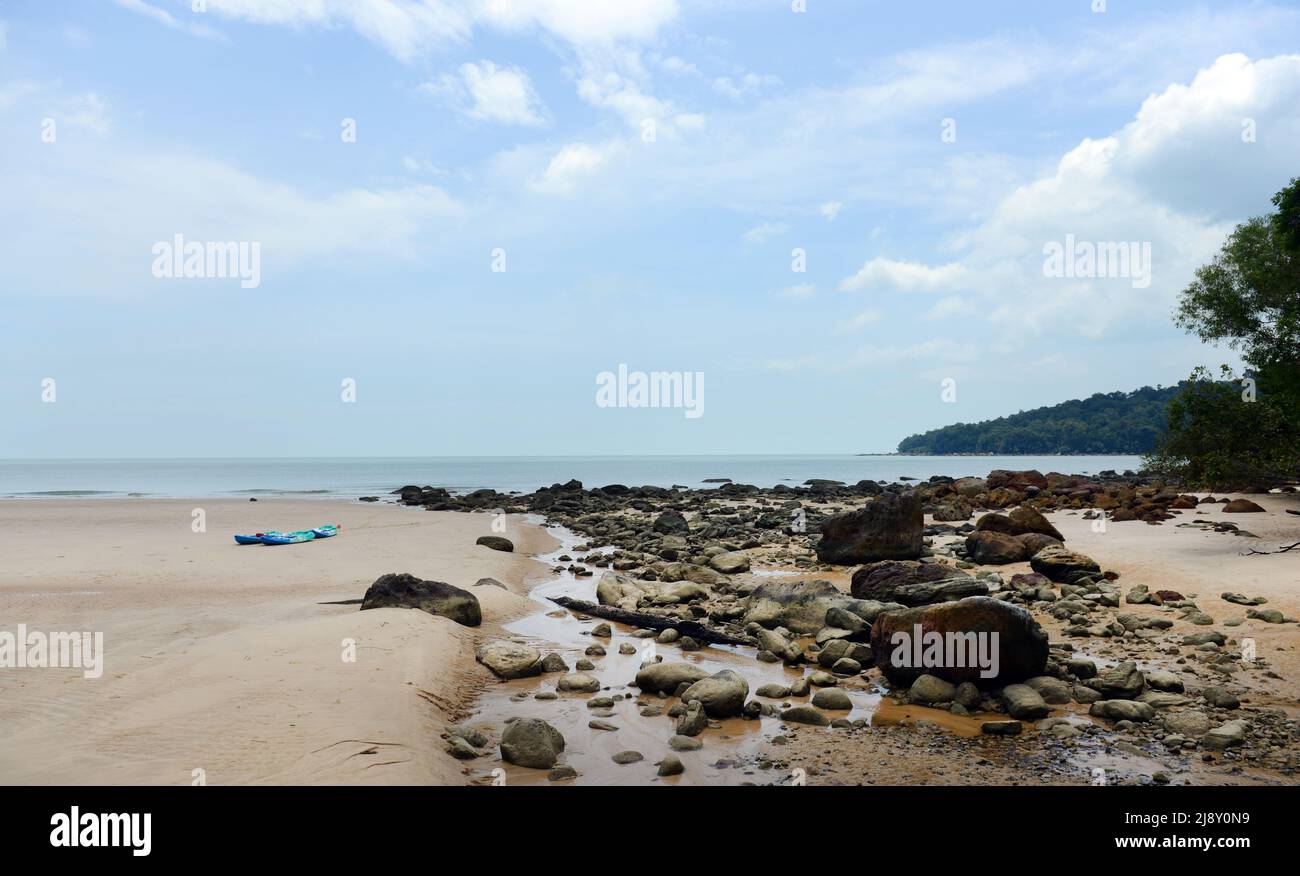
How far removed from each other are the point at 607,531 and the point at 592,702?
71.3 feet

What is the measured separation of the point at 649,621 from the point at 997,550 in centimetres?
967

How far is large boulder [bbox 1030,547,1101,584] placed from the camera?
50.1ft

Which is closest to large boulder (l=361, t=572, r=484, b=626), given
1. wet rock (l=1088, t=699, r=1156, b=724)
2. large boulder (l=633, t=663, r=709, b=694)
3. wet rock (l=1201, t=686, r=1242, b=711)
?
large boulder (l=633, t=663, r=709, b=694)

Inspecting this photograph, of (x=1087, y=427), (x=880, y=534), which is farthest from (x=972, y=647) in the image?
(x=1087, y=427)

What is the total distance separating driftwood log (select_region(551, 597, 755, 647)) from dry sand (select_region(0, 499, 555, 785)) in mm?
1010

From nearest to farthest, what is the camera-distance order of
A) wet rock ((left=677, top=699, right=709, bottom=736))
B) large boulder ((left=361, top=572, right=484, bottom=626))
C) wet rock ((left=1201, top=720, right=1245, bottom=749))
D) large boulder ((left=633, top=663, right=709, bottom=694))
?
wet rock ((left=1201, top=720, right=1245, bottom=749))
wet rock ((left=677, top=699, right=709, bottom=736))
large boulder ((left=633, top=663, right=709, bottom=694))
large boulder ((left=361, top=572, right=484, bottom=626))

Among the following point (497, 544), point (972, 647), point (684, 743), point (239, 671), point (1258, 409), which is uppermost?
point (1258, 409)

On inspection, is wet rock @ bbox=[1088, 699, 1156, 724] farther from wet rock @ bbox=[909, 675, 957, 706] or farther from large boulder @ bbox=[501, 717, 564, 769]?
large boulder @ bbox=[501, 717, 564, 769]

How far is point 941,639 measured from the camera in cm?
936

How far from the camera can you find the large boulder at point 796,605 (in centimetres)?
1267

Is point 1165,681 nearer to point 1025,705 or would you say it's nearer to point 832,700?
point 1025,705
